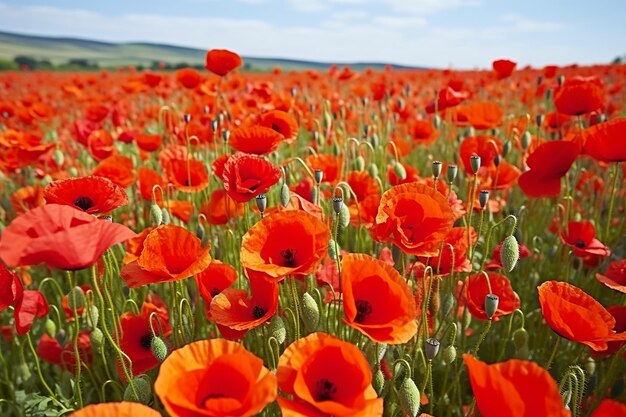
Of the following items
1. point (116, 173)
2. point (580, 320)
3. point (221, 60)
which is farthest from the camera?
point (221, 60)

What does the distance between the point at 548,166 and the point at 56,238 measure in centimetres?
176

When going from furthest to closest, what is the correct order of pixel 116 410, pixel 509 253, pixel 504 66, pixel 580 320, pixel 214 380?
pixel 504 66 < pixel 509 253 < pixel 580 320 < pixel 214 380 < pixel 116 410

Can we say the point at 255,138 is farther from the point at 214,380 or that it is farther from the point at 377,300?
the point at 214,380

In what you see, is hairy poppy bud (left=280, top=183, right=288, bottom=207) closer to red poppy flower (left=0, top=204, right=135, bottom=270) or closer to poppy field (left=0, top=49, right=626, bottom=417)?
poppy field (left=0, top=49, right=626, bottom=417)

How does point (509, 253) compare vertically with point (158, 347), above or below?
above

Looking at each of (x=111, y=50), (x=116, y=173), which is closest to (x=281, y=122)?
(x=116, y=173)

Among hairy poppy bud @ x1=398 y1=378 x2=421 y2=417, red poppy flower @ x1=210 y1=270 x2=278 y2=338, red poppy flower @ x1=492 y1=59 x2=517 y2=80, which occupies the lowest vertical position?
hairy poppy bud @ x1=398 y1=378 x2=421 y2=417

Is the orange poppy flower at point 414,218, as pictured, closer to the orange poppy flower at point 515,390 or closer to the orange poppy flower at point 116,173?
the orange poppy flower at point 515,390

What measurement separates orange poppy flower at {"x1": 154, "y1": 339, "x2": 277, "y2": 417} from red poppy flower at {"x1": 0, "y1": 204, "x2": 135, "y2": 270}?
0.27m

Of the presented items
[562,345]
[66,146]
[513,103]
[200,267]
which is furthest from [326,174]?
A: [513,103]

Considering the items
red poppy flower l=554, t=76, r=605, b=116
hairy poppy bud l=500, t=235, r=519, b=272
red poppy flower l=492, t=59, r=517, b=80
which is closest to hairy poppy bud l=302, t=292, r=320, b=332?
hairy poppy bud l=500, t=235, r=519, b=272

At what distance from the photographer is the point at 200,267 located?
116 cm

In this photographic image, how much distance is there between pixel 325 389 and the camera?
39.1 inches

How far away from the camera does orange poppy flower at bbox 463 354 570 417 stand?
0.81 meters
